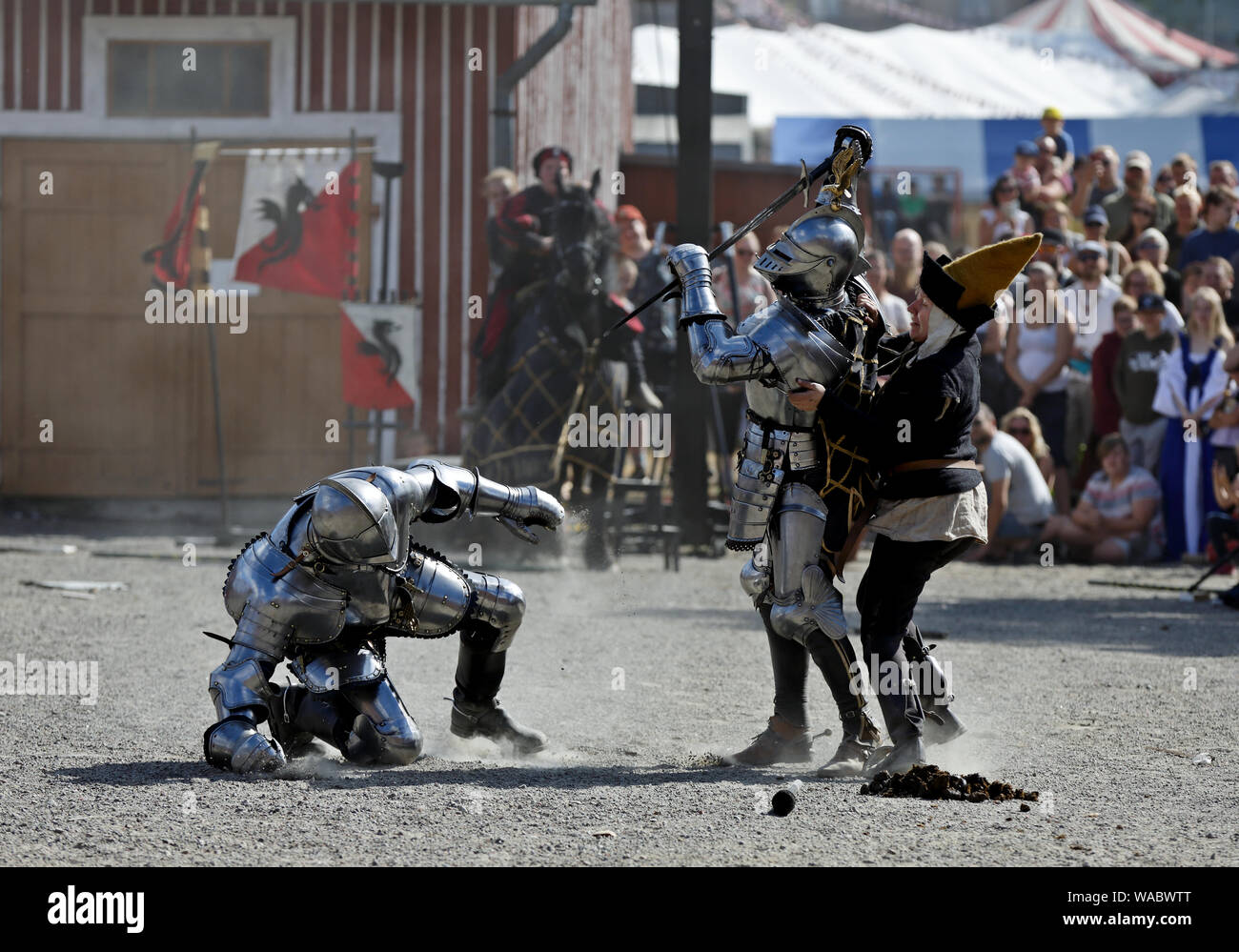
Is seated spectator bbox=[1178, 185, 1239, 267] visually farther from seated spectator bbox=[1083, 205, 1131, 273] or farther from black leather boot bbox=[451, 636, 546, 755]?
black leather boot bbox=[451, 636, 546, 755]

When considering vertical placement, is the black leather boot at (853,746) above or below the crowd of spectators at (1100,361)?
below

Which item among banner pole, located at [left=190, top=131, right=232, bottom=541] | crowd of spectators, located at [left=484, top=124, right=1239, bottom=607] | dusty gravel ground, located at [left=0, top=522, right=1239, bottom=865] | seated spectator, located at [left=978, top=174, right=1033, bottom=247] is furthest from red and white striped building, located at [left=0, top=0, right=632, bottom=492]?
dusty gravel ground, located at [left=0, top=522, right=1239, bottom=865]

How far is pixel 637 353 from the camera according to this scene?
1147 cm

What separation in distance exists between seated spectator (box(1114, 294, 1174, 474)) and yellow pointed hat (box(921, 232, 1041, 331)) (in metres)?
6.38

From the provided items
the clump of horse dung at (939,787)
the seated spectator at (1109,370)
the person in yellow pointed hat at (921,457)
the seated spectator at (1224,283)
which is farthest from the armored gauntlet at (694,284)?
the seated spectator at (1224,283)

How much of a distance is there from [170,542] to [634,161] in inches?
273

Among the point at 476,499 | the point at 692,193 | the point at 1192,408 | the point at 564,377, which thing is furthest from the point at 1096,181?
the point at 476,499

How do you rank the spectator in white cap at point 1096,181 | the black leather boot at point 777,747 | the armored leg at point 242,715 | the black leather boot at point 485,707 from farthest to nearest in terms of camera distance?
the spectator in white cap at point 1096,181, the black leather boot at point 485,707, the black leather boot at point 777,747, the armored leg at point 242,715

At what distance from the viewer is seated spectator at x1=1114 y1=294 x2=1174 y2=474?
1177 centimetres

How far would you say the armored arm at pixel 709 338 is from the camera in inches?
224

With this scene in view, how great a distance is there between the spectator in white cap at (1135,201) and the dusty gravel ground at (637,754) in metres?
4.00

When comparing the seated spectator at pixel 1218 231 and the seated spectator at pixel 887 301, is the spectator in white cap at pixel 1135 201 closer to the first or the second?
the seated spectator at pixel 1218 231
